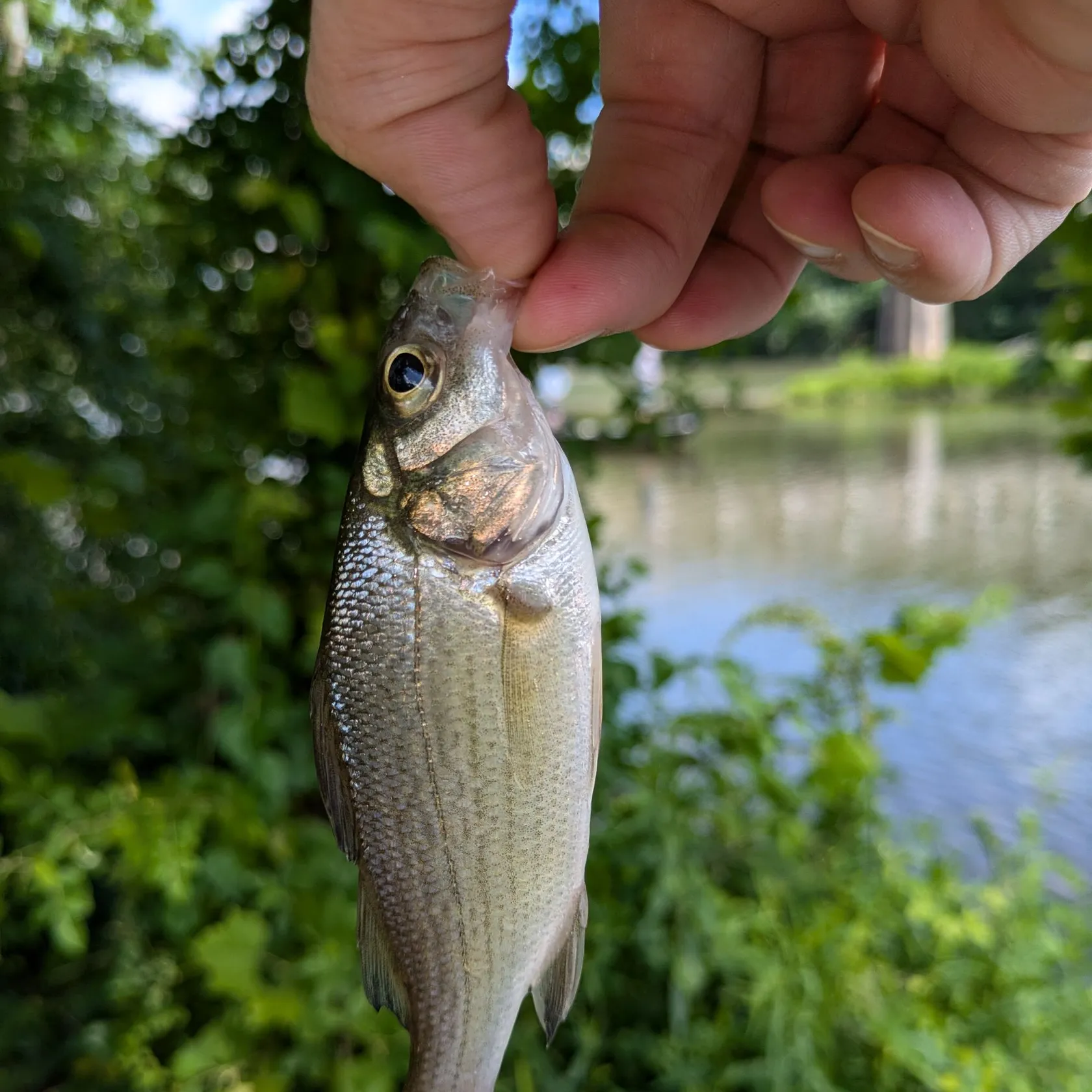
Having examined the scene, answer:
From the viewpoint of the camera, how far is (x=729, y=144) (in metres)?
1.23

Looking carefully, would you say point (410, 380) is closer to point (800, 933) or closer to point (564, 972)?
point (564, 972)

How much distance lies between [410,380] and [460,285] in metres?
0.13

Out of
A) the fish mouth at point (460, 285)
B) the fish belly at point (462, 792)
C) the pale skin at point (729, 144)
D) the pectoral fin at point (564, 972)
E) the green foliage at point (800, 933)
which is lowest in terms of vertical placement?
the green foliage at point (800, 933)

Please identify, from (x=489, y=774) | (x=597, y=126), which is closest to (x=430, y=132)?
(x=597, y=126)

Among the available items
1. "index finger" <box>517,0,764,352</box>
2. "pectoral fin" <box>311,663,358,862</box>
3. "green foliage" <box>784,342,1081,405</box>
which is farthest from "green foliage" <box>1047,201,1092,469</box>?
"green foliage" <box>784,342,1081,405</box>

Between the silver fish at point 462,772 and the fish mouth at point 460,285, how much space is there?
26 centimetres

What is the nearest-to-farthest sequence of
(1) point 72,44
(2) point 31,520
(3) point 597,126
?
(3) point 597,126, (1) point 72,44, (2) point 31,520

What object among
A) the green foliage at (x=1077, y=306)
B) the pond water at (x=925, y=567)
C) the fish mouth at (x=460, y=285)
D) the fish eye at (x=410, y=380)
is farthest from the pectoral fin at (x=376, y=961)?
the green foliage at (x=1077, y=306)

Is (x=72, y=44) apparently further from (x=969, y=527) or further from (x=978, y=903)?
(x=969, y=527)

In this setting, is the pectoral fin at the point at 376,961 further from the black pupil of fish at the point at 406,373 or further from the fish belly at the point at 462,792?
the black pupil of fish at the point at 406,373

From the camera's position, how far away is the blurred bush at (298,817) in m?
1.81

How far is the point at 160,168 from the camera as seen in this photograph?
86.0 inches

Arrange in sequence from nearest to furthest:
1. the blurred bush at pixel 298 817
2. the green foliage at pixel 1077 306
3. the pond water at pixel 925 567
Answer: the blurred bush at pixel 298 817 → the green foliage at pixel 1077 306 → the pond water at pixel 925 567

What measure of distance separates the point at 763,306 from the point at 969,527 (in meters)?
4.19
